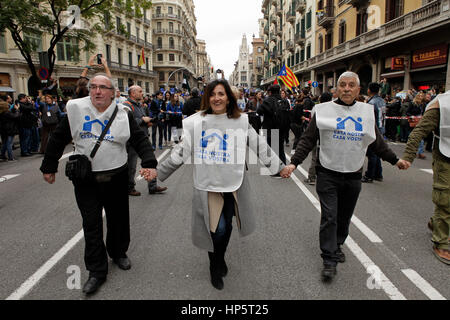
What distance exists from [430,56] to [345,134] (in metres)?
16.1

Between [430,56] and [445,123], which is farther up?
[430,56]

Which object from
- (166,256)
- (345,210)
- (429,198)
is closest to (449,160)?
(345,210)

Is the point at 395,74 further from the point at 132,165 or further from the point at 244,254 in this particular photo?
the point at 244,254

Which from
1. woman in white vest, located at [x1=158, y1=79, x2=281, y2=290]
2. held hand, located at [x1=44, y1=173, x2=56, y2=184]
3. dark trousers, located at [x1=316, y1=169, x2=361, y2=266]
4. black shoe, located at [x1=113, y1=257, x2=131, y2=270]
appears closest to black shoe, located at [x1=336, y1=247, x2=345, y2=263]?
dark trousers, located at [x1=316, y1=169, x2=361, y2=266]

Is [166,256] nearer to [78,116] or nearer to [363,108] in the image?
[78,116]

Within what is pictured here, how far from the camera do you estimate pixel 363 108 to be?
3.51 metres

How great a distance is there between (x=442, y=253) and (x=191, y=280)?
273cm

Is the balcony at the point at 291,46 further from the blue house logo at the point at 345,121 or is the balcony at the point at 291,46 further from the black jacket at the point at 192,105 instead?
the blue house logo at the point at 345,121

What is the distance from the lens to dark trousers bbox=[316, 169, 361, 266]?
11.1ft

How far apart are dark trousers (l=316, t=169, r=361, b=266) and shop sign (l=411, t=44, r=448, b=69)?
15077mm

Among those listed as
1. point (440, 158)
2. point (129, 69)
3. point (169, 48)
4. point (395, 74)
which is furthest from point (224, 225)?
point (169, 48)

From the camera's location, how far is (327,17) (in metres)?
28.5

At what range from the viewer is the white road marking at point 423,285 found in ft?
9.77

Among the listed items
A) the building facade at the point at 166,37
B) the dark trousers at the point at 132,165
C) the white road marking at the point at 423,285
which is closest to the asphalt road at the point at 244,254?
the white road marking at the point at 423,285
